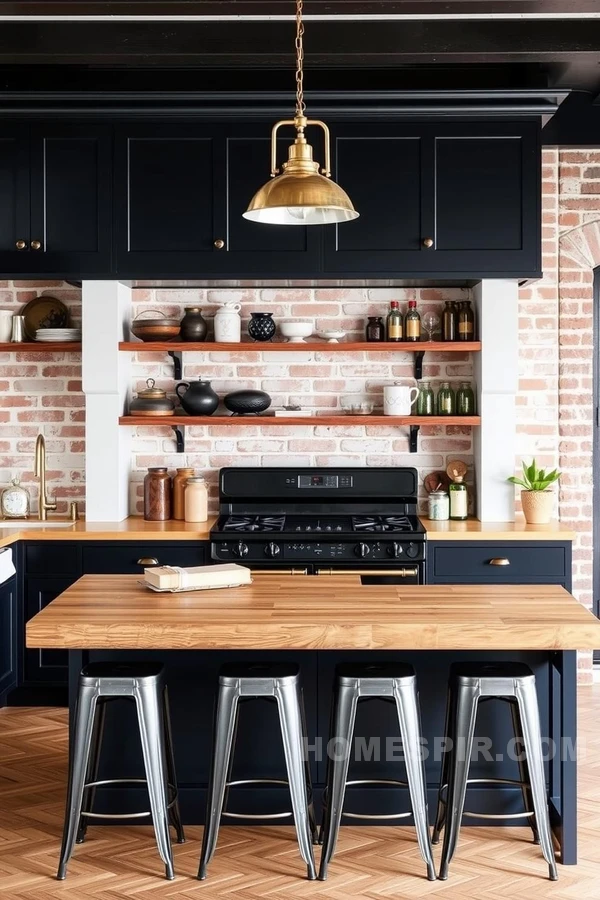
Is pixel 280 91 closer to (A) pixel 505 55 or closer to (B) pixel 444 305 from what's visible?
(A) pixel 505 55

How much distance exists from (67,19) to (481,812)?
345 cm

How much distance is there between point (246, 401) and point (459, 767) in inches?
105

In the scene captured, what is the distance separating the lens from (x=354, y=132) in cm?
514

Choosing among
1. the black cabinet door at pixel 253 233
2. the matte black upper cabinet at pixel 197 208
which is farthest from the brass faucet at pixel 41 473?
the black cabinet door at pixel 253 233

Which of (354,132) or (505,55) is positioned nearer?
(505,55)

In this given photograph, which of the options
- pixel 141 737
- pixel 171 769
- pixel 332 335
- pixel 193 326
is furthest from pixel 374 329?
pixel 141 737

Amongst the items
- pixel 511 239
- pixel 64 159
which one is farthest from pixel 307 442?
pixel 64 159

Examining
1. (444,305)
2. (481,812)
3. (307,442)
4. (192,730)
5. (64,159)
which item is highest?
(64,159)

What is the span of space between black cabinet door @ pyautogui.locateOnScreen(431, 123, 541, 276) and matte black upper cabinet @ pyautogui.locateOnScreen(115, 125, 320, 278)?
68 cm

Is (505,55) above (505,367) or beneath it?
above

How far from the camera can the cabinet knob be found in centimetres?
511

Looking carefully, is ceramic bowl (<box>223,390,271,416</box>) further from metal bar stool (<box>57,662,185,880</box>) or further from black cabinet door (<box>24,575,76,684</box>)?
metal bar stool (<box>57,662,185,880</box>)

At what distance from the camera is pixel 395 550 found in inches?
198

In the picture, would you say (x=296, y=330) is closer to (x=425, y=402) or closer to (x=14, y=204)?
(x=425, y=402)
